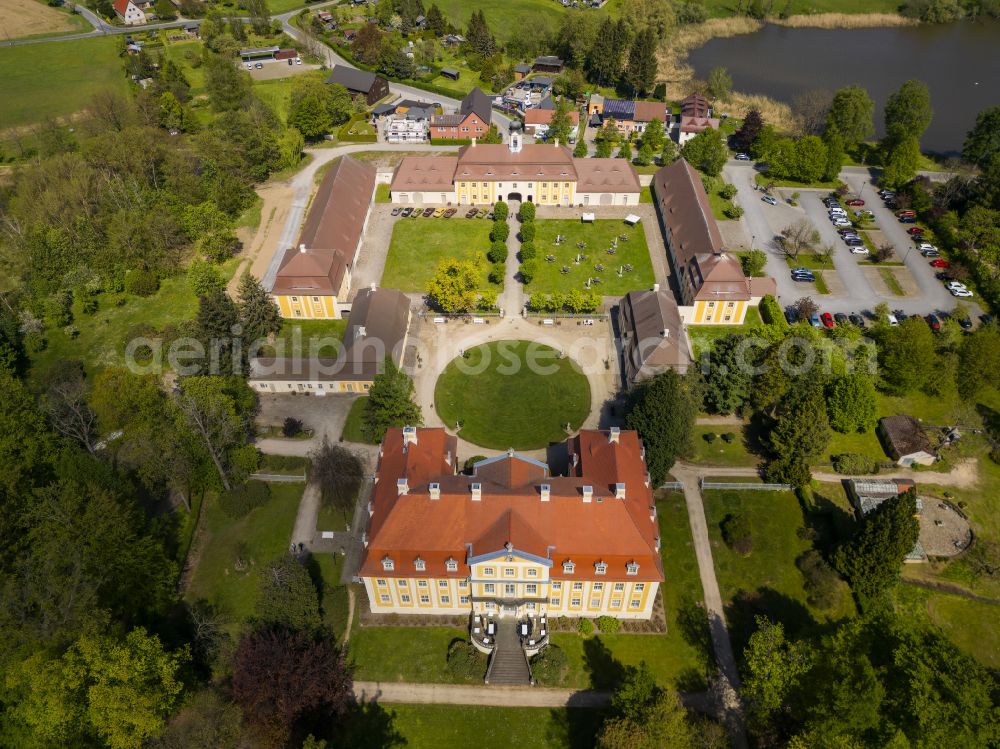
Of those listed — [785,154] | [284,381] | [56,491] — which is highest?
[785,154]

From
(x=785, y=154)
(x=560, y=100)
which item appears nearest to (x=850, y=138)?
(x=785, y=154)

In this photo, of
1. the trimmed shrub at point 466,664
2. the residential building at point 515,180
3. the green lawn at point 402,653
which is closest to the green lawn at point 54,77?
the residential building at point 515,180

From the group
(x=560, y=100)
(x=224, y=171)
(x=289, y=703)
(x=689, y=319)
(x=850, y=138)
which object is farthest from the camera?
(x=560, y=100)

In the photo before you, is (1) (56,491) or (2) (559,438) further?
(2) (559,438)

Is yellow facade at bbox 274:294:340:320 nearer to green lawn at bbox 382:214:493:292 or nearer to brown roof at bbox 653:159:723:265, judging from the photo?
green lawn at bbox 382:214:493:292

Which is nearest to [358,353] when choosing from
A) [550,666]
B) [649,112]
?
[550,666]

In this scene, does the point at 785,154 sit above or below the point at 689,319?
above

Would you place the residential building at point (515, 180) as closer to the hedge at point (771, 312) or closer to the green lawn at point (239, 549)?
the hedge at point (771, 312)

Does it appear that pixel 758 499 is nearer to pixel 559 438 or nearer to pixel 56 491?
pixel 559 438
